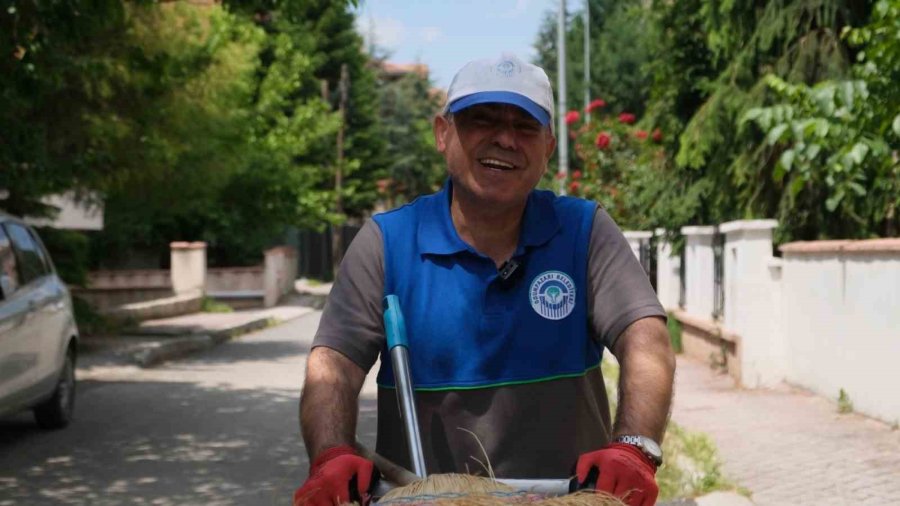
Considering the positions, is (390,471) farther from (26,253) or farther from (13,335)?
(26,253)

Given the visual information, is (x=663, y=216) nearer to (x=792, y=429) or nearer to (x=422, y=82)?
(x=792, y=429)

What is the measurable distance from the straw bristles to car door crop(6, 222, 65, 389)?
866 cm

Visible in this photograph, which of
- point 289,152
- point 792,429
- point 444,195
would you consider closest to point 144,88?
point 792,429

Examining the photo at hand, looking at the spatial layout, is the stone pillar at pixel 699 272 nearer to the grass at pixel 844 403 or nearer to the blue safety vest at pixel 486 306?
the grass at pixel 844 403

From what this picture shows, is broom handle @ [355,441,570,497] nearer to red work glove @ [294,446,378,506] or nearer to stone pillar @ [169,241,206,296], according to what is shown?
red work glove @ [294,446,378,506]

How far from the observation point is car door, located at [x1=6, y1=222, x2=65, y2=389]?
1093 centimetres

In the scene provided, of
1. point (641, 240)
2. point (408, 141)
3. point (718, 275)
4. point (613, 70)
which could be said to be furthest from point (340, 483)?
point (408, 141)

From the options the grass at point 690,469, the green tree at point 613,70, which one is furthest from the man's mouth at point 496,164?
the green tree at point 613,70

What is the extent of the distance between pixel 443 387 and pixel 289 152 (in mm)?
34917

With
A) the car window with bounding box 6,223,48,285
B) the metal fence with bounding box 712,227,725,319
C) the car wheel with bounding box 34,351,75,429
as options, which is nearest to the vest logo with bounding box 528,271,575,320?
the car window with bounding box 6,223,48,285

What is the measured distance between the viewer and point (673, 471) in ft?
27.1

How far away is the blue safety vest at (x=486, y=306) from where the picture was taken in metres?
3.12

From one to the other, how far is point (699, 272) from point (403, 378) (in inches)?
605

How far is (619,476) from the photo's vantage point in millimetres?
2609
